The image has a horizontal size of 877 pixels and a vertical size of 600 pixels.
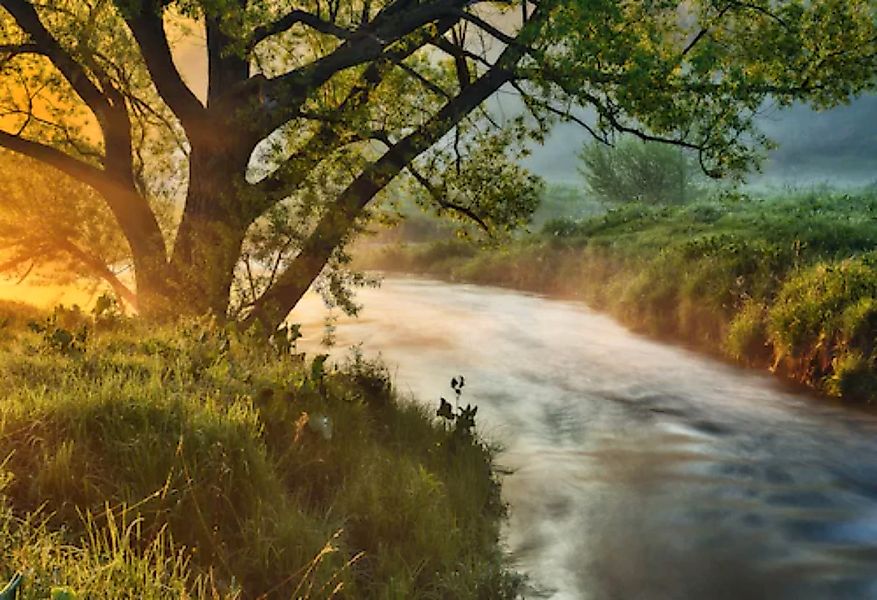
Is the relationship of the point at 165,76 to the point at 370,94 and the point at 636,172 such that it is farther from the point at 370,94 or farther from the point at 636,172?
the point at 636,172

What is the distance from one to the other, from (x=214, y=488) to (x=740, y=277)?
56.3 ft

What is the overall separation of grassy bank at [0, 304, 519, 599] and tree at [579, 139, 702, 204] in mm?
54467

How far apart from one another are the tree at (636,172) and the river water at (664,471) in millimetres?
41605

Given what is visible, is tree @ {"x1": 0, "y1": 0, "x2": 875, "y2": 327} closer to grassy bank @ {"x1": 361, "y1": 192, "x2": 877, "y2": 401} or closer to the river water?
grassy bank @ {"x1": 361, "y1": 192, "x2": 877, "y2": 401}

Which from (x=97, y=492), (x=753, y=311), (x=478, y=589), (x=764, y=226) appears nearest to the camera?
(x=97, y=492)

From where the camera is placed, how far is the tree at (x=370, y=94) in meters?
11.4

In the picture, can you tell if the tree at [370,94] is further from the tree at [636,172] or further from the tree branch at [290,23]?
the tree at [636,172]

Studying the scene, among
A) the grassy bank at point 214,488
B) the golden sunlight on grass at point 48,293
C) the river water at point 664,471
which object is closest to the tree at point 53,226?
the golden sunlight on grass at point 48,293

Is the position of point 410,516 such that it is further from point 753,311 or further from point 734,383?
point 753,311

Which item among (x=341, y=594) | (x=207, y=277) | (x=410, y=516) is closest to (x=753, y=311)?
(x=207, y=277)

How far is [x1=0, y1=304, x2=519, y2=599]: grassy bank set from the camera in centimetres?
520

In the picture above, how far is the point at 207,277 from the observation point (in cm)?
1258

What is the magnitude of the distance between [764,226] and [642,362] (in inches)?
413

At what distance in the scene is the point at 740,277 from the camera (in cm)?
2041
